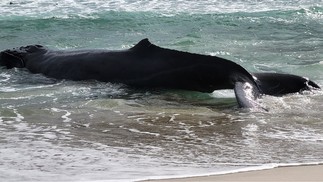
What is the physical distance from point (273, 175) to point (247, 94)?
3046 millimetres

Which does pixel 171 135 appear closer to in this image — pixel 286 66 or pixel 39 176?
pixel 39 176

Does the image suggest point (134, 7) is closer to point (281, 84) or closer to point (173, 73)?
point (173, 73)

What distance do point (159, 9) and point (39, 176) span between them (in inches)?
768

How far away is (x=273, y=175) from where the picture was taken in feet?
14.2

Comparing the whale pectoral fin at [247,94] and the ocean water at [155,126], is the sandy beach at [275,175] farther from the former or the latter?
the whale pectoral fin at [247,94]

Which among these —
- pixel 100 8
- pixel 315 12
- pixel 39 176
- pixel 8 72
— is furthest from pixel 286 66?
pixel 100 8

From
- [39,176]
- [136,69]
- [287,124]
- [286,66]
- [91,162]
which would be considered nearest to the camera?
[39,176]

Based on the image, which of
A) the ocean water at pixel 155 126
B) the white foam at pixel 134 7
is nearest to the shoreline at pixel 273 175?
the ocean water at pixel 155 126

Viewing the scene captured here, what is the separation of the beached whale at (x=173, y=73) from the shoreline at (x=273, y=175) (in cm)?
242

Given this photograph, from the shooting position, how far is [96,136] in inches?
228

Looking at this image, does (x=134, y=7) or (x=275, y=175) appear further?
(x=134, y=7)

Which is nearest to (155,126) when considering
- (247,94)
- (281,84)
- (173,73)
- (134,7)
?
(247,94)

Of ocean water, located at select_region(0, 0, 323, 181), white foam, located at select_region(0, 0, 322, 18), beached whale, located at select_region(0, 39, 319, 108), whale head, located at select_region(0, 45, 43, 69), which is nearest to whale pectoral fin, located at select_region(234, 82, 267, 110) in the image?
beached whale, located at select_region(0, 39, 319, 108)

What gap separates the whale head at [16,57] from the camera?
412 inches
